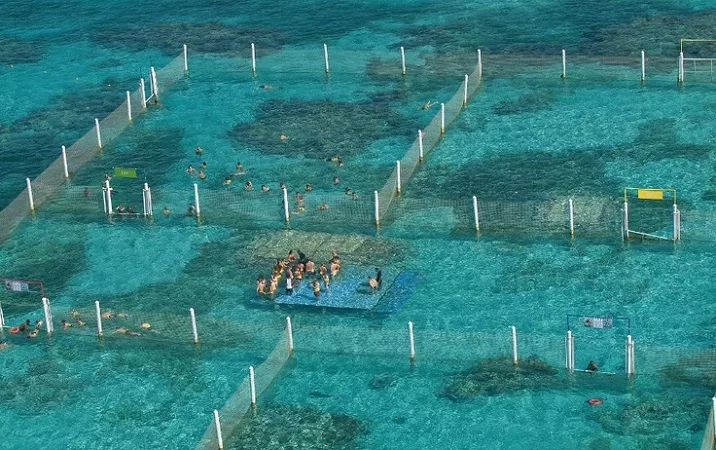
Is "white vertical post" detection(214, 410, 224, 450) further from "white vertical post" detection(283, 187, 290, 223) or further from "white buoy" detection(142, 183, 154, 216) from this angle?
"white buoy" detection(142, 183, 154, 216)

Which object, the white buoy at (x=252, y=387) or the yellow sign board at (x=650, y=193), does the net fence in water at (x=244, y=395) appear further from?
the yellow sign board at (x=650, y=193)

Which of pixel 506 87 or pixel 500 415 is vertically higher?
pixel 506 87

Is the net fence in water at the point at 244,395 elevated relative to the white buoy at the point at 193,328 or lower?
lower

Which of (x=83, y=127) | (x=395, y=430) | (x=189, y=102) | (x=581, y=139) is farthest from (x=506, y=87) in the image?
(x=395, y=430)

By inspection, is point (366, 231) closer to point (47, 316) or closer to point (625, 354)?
point (47, 316)

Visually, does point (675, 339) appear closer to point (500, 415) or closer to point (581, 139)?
point (500, 415)

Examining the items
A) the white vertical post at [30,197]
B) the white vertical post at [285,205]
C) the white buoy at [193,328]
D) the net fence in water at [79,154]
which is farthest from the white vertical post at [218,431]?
the white vertical post at [30,197]
